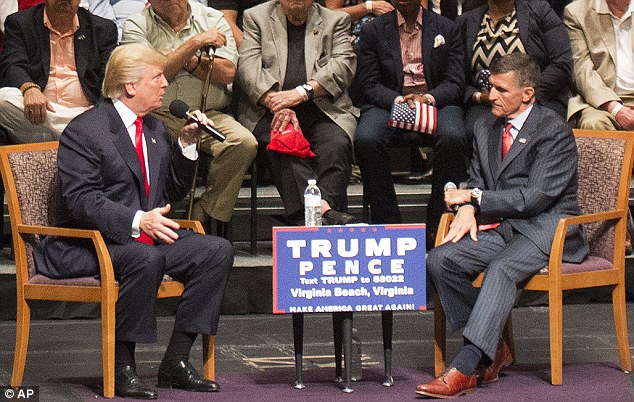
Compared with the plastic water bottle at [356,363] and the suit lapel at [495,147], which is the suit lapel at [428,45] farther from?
the plastic water bottle at [356,363]

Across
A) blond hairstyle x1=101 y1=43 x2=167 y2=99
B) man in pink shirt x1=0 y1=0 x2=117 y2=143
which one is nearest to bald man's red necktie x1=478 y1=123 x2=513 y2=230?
blond hairstyle x1=101 y1=43 x2=167 y2=99

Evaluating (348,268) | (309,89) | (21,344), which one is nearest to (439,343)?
(348,268)

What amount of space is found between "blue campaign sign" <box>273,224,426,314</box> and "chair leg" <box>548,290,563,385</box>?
20.5 inches

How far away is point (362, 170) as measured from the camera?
6.88 metres

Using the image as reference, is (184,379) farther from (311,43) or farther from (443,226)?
(311,43)

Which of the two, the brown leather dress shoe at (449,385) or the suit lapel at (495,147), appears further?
the suit lapel at (495,147)

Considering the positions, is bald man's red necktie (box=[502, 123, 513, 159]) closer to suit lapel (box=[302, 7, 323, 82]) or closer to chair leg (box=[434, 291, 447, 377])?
chair leg (box=[434, 291, 447, 377])

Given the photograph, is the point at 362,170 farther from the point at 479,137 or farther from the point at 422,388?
the point at 422,388

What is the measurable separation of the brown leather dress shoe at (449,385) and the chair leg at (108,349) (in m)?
1.15

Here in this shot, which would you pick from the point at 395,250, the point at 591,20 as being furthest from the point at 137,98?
the point at 591,20

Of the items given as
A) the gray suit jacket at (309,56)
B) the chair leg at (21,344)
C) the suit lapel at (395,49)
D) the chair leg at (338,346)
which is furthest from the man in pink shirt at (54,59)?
the chair leg at (338,346)

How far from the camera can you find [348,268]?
5.05m

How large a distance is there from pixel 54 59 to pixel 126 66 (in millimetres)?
1770

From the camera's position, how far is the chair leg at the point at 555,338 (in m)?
5.16
